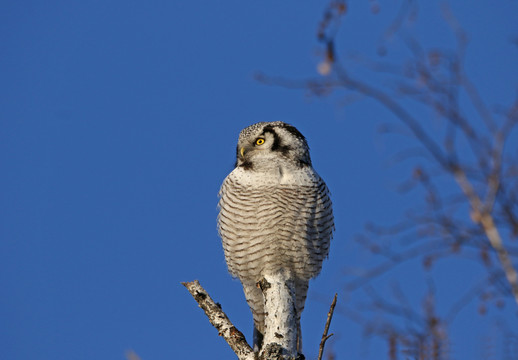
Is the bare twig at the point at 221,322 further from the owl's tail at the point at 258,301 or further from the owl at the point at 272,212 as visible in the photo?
the owl's tail at the point at 258,301

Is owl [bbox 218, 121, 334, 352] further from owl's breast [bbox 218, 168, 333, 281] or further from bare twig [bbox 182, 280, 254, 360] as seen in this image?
bare twig [bbox 182, 280, 254, 360]

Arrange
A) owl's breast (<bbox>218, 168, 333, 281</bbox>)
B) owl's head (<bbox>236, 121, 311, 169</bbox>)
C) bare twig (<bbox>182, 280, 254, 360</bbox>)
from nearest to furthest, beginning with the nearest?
bare twig (<bbox>182, 280, 254, 360</bbox>)
owl's breast (<bbox>218, 168, 333, 281</bbox>)
owl's head (<bbox>236, 121, 311, 169</bbox>)

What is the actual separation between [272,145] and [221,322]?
2030 millimetres

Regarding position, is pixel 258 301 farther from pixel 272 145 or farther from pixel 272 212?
pixel 272 145

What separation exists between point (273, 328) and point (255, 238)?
46.3 inches

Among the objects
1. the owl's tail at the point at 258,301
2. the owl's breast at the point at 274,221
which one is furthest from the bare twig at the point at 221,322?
the owl's tail at the point at 258,301

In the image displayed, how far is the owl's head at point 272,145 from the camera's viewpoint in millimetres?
5496

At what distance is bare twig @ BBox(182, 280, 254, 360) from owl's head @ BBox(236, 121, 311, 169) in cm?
165

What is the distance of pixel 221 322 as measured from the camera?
12.9 feet

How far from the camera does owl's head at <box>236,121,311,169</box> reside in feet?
18.0

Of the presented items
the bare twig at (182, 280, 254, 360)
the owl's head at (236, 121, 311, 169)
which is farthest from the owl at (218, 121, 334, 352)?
the bare twig at (182, 280, 254, 360)

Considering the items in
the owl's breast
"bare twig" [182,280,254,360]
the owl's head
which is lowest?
"bare twig" [182,280,254,360]

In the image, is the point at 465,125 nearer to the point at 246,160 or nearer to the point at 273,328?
the point at 273,328

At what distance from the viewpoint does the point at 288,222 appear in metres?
5.18
